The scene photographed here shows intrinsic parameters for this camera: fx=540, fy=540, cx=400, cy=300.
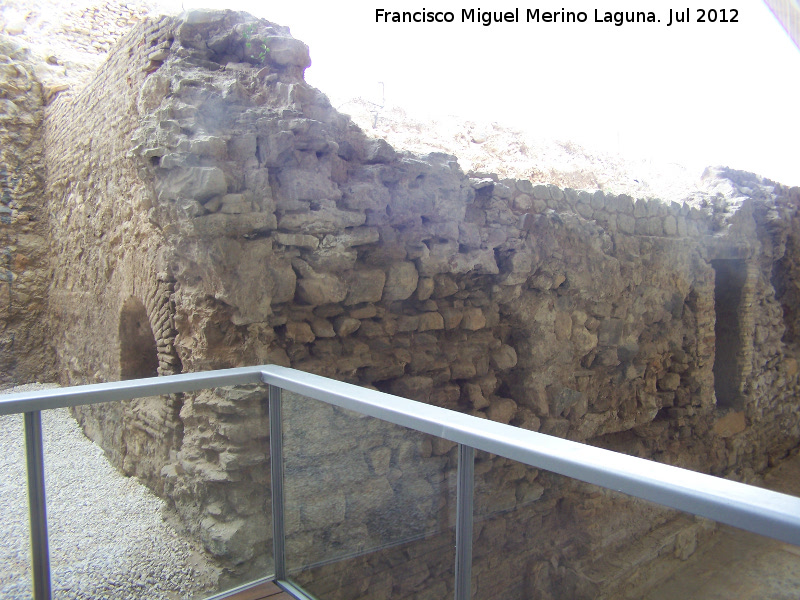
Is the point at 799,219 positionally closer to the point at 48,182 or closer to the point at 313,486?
the point at 313,486

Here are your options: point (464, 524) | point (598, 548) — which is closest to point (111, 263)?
point (464, 524)

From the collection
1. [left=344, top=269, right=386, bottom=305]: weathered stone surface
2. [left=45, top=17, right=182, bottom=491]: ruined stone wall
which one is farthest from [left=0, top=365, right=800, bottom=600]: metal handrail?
[left=344, top=269, right=386, bottom=305]: weathered stone surface

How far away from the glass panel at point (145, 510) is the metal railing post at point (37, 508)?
0.02 metres

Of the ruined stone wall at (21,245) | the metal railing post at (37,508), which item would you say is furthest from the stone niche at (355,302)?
the ruined stone wall at (21,245)

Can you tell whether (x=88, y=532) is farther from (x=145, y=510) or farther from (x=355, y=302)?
(x=355, y=302)

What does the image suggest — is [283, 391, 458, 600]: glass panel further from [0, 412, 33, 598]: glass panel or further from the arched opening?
the arched opening

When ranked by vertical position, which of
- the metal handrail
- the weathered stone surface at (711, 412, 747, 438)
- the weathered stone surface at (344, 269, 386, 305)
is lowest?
the weathered stone surface at (711, 412, 747, 438)

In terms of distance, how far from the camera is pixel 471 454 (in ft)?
4.03

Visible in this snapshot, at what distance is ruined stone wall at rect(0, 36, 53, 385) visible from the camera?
676cm

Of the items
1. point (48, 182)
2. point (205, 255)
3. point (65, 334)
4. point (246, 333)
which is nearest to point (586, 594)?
point (246, 333)

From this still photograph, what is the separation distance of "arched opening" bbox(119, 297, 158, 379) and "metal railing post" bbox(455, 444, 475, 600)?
352cm

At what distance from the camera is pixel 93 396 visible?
163 cm

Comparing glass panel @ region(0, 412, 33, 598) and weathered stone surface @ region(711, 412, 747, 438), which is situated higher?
glass panel @ region(0, 412, 33, 598)

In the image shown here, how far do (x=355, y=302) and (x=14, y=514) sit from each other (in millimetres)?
1982
